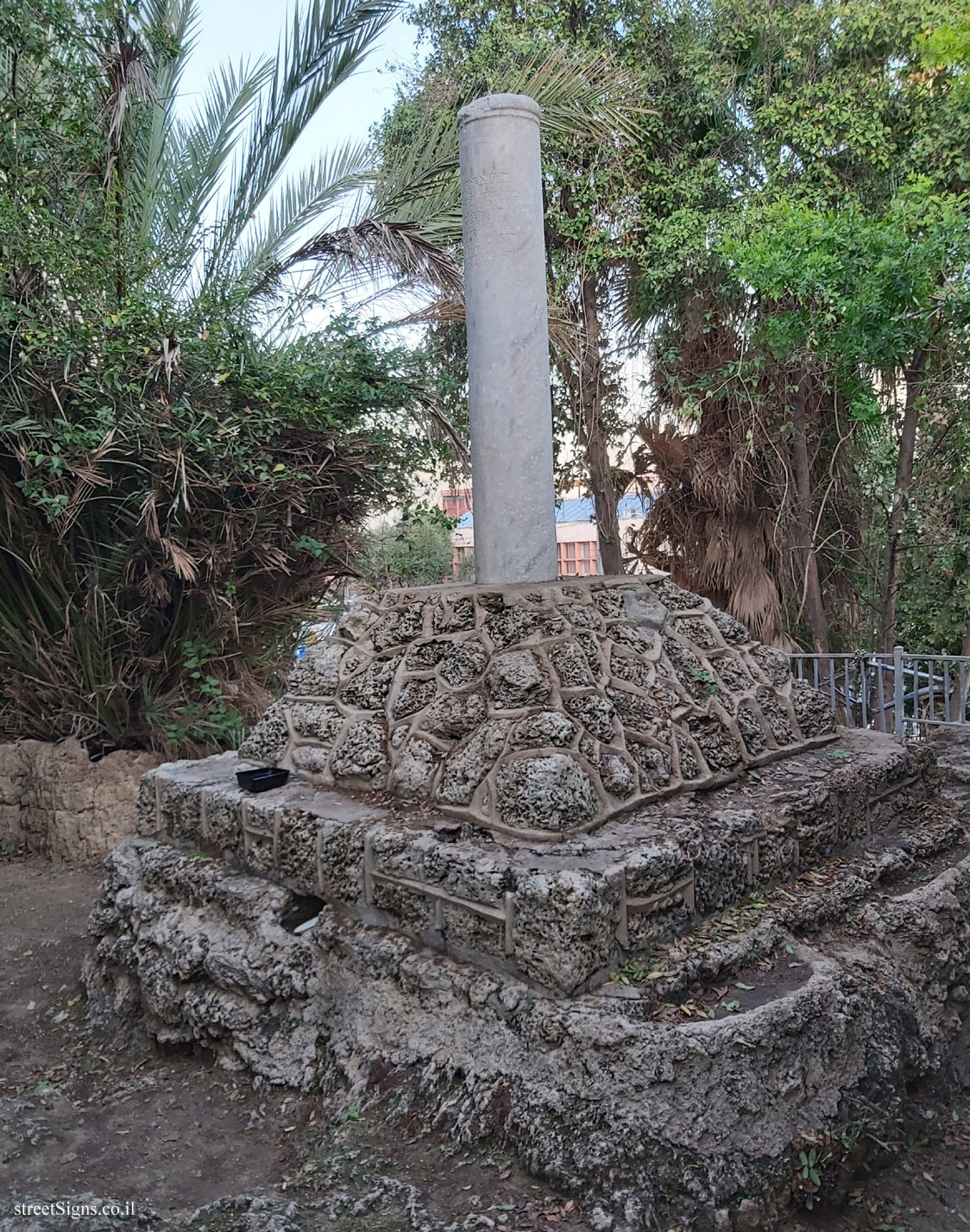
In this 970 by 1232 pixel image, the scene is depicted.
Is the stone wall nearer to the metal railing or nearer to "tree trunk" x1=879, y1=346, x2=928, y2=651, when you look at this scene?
the metal railing

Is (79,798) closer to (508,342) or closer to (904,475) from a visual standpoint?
(508,342)

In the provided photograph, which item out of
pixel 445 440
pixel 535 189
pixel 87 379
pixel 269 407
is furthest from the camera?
pixel 445 440

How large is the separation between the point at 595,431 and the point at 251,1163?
310 inches

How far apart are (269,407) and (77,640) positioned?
2.08 meters

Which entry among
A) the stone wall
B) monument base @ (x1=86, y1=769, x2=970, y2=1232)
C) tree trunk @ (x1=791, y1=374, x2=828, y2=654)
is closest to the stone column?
monument base @ (x1=86, y1=769, x2=970, y2=1232)

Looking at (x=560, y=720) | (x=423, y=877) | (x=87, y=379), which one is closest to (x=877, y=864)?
(x=560, y=720)

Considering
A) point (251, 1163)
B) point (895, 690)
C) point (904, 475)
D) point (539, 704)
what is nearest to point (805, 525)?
point (904, 475)

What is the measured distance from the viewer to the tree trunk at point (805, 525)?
8547mm

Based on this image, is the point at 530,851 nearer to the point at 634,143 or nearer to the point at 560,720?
→ the point at 560,720

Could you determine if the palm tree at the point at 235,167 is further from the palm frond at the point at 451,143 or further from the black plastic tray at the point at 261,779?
the black plastic tray at the point at 261,779

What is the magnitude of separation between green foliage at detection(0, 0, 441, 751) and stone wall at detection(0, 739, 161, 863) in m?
0.22

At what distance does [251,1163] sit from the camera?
2881mm

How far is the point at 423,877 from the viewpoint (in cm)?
310

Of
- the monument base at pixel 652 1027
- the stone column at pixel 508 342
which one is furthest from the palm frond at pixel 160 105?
the monument base at pixel 652 1027
